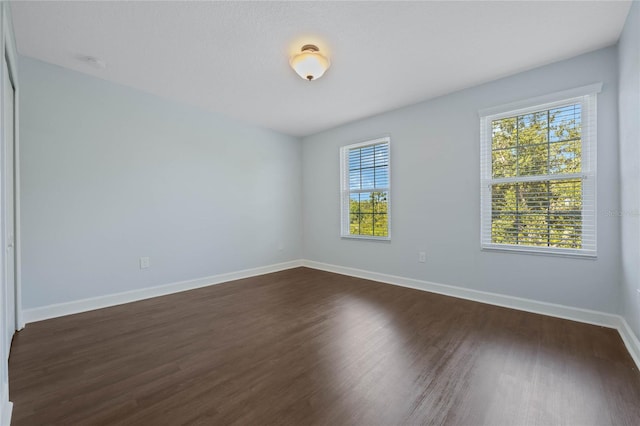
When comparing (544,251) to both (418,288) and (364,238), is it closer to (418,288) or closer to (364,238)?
(418,288)

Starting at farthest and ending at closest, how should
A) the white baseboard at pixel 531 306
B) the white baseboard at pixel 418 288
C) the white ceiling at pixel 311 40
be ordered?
the white baseboard at pixel 418 288 → the white baseboard at pixel 531 306 → the white ceiling at pixel 311 40

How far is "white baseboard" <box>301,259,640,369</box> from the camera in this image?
7.11 feet

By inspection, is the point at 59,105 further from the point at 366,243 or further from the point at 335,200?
the point at 366,243

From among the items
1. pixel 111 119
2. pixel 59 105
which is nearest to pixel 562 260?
pixel 111 119

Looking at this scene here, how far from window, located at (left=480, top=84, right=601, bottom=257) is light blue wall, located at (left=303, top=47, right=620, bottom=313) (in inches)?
3.3

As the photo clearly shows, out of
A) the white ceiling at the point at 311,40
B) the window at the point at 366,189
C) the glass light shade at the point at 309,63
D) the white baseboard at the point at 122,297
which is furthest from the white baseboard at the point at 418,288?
the glass light shade at the point at 309,63

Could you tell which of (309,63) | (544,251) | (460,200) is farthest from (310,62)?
(544,251)

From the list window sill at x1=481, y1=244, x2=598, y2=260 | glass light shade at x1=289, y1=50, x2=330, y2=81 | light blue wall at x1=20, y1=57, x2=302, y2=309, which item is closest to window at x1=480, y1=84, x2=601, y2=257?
window sill at x1=481, y1=244, x2=598, y2=260

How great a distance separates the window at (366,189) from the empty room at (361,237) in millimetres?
56

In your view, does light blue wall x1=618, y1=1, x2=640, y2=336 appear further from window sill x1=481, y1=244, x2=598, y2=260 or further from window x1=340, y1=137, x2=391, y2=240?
window x1=340, y1=137, x2=391, y2=240

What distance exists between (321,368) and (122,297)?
267cm

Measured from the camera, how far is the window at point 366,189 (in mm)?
4205

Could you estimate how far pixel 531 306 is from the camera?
111 inches

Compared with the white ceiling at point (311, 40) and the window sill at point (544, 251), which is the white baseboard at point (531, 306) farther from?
Answer: the white ceiling at point (311, 40)
